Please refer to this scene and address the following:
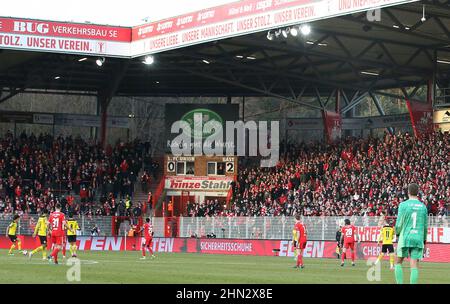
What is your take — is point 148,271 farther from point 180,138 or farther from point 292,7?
point 180,138

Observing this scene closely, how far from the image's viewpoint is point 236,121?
205ft

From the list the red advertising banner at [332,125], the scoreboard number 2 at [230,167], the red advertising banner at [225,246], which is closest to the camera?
the red advertising banner at [225,246]

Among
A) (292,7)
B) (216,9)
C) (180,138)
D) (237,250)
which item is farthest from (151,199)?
(292,7)

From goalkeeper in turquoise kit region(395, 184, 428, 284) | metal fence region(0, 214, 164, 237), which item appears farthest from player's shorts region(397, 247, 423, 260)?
metal fence region(0, 214, 164, 237)

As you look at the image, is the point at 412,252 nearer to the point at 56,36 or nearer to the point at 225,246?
the point at 225,246

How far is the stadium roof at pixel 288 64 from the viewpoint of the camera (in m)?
46.2

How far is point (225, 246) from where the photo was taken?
159ft

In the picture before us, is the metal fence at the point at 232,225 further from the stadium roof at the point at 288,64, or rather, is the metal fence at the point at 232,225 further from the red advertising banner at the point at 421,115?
the red advertising banner at the point at 421,115

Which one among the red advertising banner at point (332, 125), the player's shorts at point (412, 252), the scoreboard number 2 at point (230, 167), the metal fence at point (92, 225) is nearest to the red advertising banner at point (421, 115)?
the red advertising banner at point (332, 125)

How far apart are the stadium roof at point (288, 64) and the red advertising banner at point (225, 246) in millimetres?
9916

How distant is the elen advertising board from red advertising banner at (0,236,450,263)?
32.1 feet

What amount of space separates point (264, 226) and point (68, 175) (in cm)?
1720

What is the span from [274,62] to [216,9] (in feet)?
36.5

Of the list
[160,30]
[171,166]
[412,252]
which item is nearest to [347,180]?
[160,30]
